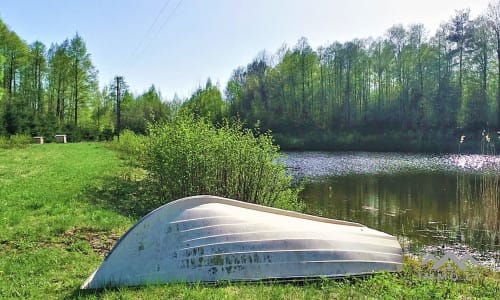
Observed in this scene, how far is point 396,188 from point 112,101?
43543 mm

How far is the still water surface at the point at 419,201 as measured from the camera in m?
9.09

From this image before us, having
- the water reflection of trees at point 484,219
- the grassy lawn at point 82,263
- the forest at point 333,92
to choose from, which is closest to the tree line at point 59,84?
the forest at point 333,92

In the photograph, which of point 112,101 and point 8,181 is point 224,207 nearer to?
point 8,181

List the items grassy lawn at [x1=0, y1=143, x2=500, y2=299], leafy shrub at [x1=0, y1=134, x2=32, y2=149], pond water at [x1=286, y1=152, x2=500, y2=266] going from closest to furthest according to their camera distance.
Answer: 1. grassy lawn at [x1=0, y1=143, x2=500, y2=299]
2. pond water at [x1=286, y1=152, x2=500, y2=266]
3. leafy shrub at [x1=0, y1=134, x2=32, y2=149]

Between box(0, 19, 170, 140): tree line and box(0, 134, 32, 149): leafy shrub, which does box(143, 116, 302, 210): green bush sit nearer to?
box(0, 134, 32, 149): leafy shrub

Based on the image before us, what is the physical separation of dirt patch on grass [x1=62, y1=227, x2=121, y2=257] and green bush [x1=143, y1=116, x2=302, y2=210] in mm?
2570

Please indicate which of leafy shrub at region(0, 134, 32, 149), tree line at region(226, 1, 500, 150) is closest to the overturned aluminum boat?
leafy shrub at region(0, 134, 32, 149)

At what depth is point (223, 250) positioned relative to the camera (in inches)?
166

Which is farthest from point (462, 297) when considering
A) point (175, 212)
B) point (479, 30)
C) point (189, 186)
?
point (479, 30)

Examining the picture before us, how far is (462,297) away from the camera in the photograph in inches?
162

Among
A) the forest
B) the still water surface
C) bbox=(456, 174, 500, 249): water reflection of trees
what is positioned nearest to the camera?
bbox=(456, 174, 500, 249): water reflection of trees

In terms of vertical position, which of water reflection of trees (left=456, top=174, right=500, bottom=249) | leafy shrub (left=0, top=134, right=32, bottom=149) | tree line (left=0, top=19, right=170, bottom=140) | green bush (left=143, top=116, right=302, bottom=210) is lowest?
water reflection of trees (left=456, top=174, right=500, bottom=249)

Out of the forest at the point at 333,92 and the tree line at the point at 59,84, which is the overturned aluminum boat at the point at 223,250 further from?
the tree line at the point at 59,84

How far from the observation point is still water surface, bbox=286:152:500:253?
909 centimetres
